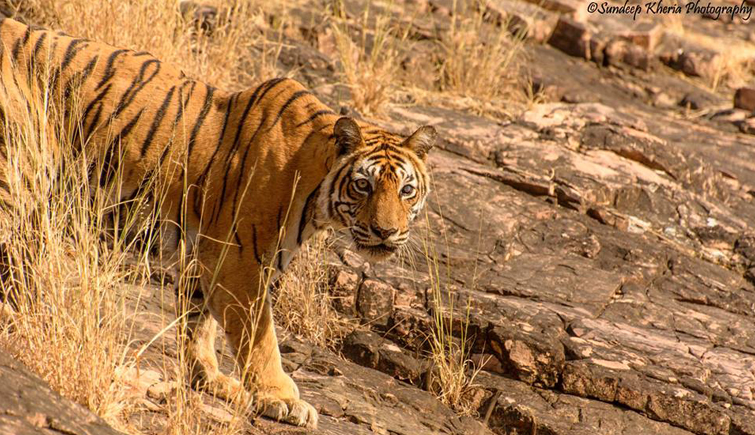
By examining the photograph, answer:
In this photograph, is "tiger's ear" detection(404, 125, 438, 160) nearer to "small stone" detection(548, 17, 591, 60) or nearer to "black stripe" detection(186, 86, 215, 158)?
"black stripe" detection(186, 86, 215, 158)

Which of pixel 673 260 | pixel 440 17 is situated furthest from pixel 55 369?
pixel 440 17

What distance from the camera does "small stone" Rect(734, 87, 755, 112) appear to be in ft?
36.7

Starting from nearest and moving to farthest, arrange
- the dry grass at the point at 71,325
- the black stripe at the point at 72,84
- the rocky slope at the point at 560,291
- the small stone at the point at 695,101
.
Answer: the dry grass at the point at 71,325 → the black stripe at the point at 72,84 → the rocky slope at the point at 560,291 → the small stone at the point at 695,101

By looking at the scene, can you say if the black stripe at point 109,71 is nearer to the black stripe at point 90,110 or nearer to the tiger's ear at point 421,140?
the black stripe at point 90,110

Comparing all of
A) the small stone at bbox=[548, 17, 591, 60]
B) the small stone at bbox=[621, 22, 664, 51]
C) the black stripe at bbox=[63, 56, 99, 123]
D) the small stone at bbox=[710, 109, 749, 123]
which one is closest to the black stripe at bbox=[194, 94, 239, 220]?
the black stripe at bbox=[63, 56, 99, 123]

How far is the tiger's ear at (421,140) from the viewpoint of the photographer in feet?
14.7

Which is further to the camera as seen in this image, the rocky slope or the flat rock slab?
the rocky slope

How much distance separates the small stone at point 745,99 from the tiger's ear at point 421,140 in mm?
7774

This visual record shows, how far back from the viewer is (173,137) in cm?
454

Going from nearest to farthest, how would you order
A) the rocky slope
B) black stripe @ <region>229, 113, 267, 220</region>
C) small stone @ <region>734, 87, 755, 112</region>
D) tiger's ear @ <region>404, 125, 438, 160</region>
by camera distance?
black stripe @ <region>229, 113, 267, 220</region>, tiger's ear @ <region>404, 125, 438, 160</region>, the rocky slope, small stone @ <region>734, 87, 755, 112</region>

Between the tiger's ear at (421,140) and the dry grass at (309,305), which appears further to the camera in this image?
the dry grass at (309,305)

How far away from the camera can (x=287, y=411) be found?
427 cm

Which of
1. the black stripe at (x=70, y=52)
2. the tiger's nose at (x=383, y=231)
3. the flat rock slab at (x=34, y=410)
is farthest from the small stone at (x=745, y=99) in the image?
the flat rock slab at (x=34, y=410)

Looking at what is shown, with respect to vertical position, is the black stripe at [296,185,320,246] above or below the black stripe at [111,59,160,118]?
below
